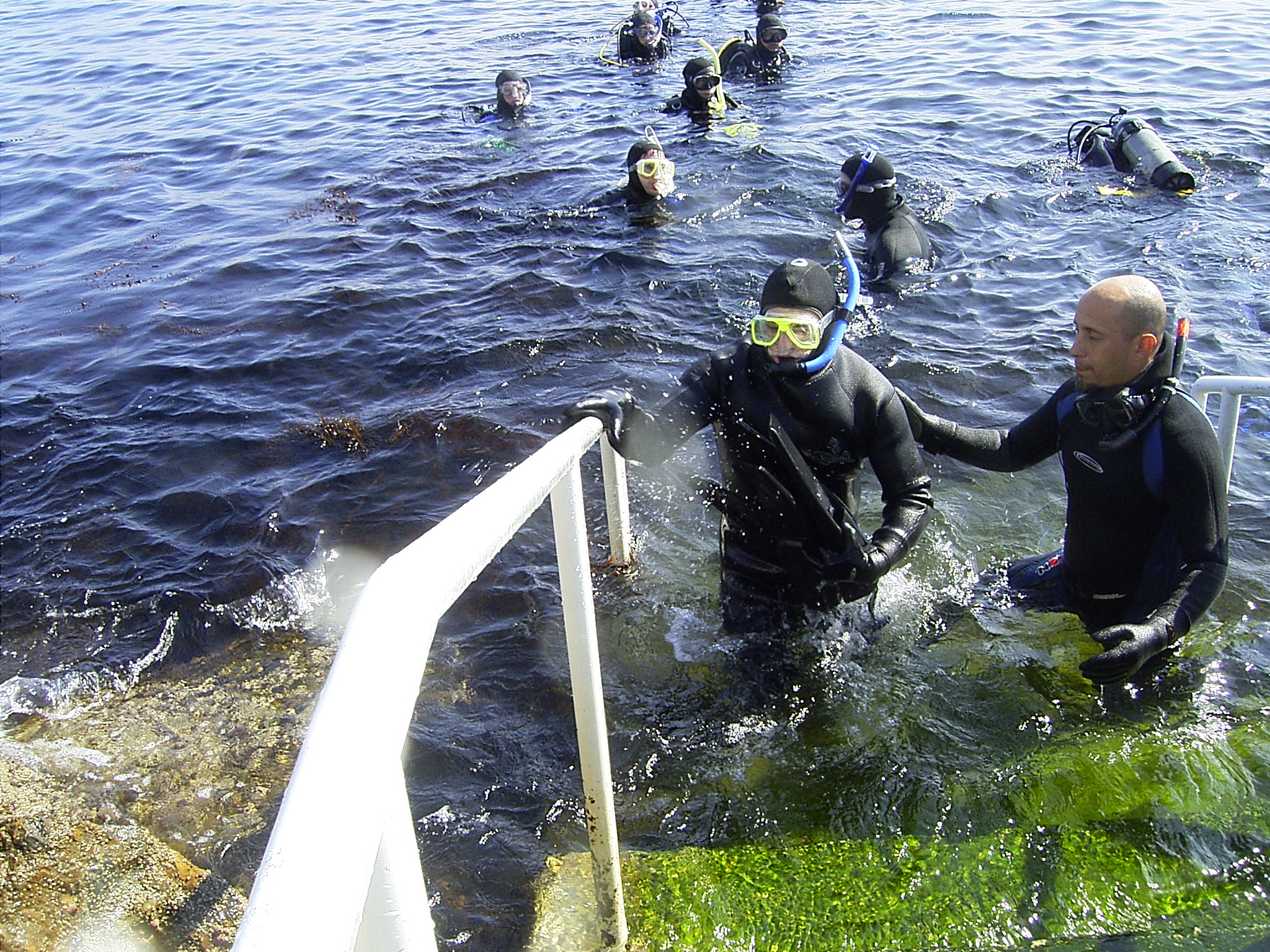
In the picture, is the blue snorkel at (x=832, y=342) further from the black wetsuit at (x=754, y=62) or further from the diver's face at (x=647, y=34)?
the diver's face at (x=647, y=34)

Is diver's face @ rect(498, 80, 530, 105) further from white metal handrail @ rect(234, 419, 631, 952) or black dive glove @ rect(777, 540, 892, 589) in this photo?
white metal handrail @ rect(234, 419, 631, 952)

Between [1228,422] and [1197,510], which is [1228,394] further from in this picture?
[1197,510]

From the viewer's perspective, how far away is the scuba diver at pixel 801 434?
3.21 metres

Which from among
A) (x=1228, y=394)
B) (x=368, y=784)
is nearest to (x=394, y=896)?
(x=368, y=784)

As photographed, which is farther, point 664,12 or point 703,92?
point 664,12

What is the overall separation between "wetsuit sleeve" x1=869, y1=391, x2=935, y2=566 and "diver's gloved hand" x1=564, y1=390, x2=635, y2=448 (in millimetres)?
946

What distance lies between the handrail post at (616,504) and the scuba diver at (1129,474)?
1180 mm

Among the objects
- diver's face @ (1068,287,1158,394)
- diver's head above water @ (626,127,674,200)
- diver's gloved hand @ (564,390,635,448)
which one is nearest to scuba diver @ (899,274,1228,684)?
diver's face @ (1068,287,1158,394)

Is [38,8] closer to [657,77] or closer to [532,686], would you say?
[657,77]

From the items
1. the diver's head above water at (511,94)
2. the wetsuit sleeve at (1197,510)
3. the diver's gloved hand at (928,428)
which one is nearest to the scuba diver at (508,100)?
the diver's head above water at (511,94)

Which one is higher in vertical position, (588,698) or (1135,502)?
(588,698)

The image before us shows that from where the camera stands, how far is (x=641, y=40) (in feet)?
49.9

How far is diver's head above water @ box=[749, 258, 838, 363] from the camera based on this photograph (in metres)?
3.18

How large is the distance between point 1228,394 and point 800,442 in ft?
5.36
